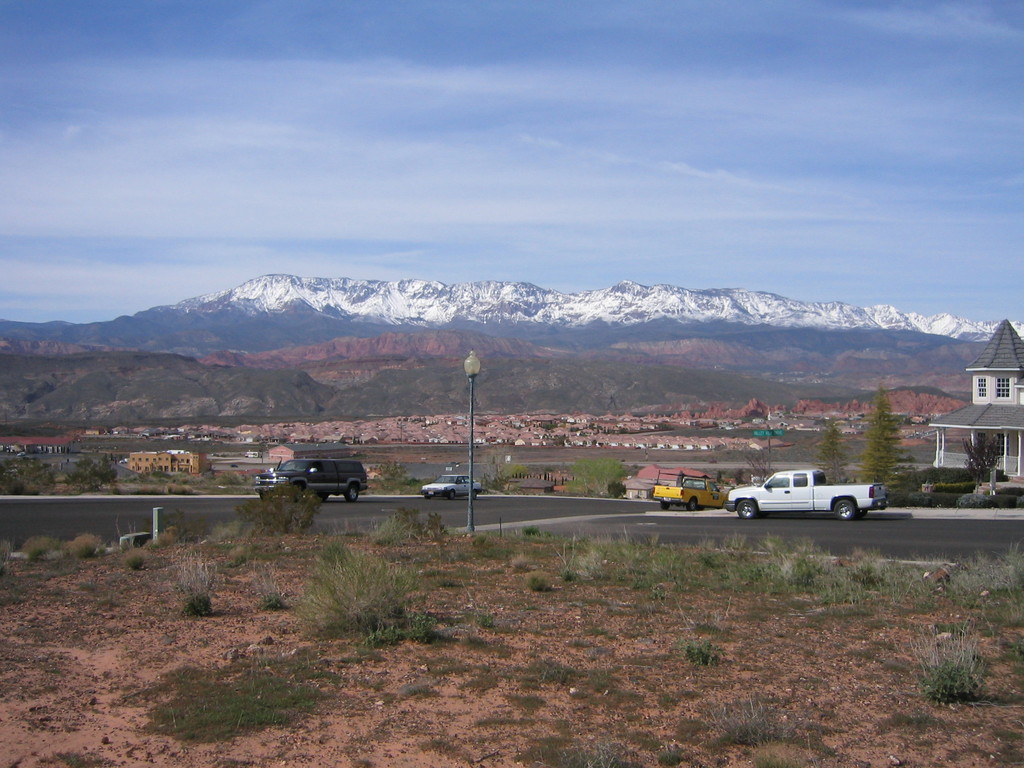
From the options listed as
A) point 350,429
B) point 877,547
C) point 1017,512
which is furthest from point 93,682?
point 350,429

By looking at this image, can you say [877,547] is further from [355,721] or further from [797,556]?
[355,721]

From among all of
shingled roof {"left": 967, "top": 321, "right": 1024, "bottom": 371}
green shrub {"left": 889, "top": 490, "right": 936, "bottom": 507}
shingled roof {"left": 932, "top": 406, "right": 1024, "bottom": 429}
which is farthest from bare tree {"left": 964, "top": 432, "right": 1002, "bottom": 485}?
green shrub {"left": 889, "top": 490, "right": 936, "bottom": 507}

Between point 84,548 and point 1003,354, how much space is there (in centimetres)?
4180

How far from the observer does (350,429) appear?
12538 cm

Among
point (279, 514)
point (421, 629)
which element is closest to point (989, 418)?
point (279, 514)

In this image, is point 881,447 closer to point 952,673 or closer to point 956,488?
point 956,488

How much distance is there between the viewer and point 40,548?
16562mm

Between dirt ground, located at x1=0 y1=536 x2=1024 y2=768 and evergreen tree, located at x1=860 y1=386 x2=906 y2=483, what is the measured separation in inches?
1571

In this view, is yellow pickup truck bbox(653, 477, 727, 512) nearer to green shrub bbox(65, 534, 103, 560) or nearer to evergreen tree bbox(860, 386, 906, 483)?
evergreen tree bbox(860, 386, 906, 483)

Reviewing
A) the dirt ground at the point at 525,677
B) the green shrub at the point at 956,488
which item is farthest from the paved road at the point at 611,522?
the dirt ground at the point at 525,677

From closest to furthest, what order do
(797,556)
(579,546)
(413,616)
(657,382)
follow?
(413,616)
(797,556)
(579,546)
(657,382)

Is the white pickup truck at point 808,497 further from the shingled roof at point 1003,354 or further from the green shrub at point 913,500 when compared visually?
the shingled roof at point 1003,354

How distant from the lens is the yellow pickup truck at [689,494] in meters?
35.7

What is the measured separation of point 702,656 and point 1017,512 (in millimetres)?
24712
